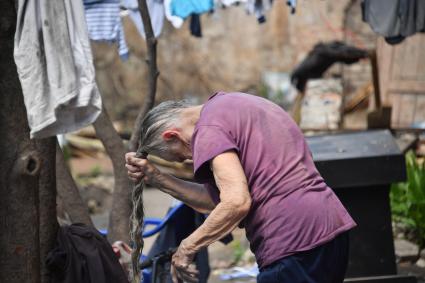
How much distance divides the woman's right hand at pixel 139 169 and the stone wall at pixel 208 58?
9.70 meters

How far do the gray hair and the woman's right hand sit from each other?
0.10 metres

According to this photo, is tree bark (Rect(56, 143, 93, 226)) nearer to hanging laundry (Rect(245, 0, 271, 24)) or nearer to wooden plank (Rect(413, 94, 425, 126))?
hanging laundry (Rect(245, 0, 271, 24))

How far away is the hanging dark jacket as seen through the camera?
3.43 meters

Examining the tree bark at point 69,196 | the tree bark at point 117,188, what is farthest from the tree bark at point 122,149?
the tree bark at point 69,196

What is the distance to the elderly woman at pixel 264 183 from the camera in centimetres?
307

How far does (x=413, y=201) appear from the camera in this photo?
6.91 meters

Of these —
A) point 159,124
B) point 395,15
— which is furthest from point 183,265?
point 395,15

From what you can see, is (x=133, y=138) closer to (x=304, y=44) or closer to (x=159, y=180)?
(x=159, y=180)

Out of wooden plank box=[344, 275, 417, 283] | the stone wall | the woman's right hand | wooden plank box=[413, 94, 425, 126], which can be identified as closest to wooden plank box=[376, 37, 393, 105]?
wooden plank box=[413, 94, 425, 126]

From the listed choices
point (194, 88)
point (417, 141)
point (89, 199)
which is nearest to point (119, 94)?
point (194, 88)

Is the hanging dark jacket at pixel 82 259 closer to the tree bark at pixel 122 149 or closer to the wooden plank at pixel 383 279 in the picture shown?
the tree bark at pixel 122 149

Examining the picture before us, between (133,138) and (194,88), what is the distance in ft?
33.2

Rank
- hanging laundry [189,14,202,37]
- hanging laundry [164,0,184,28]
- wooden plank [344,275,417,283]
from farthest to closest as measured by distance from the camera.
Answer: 1. hanging laundry [189,14,202,37]
2. hanging laundry [164,0,184,28]
3. wooden plank [344,275,417,283]

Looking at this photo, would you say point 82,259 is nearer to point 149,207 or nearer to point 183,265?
point 183,265
